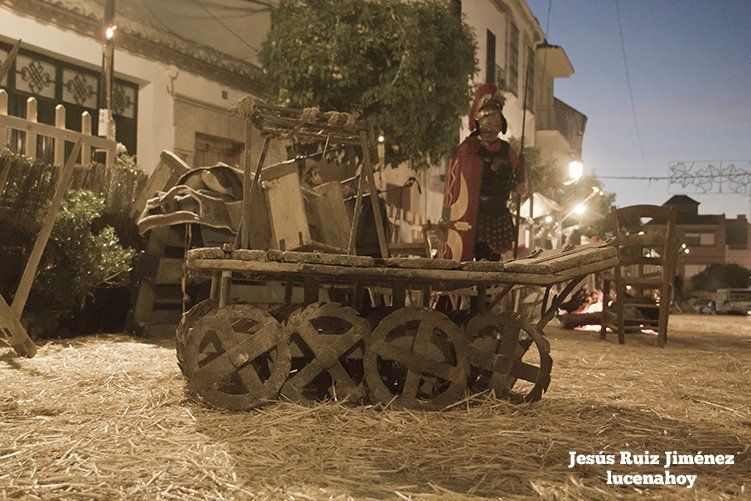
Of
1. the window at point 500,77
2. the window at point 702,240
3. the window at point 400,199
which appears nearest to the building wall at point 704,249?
the window at point 702,240

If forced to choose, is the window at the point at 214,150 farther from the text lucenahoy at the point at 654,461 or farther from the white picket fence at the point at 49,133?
the text lucenahoy at the point at 654,461

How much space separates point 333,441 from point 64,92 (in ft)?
24.4

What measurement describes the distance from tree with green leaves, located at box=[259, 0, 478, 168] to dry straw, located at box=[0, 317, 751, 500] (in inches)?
235

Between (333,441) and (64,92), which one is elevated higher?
(64,92)

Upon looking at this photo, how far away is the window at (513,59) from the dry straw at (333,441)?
19325 millimetres

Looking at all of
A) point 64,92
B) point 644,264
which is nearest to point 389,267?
point 644,264

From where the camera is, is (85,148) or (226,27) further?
(226,27)

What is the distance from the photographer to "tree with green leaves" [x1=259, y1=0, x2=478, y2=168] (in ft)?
30.1

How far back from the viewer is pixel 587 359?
18.5 ft

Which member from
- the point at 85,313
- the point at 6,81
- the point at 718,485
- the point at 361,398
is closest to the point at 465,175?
the point at 361,398

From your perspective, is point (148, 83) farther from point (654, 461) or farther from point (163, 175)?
point (654, 461)

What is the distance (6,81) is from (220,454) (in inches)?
274

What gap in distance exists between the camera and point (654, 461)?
2.47 meters

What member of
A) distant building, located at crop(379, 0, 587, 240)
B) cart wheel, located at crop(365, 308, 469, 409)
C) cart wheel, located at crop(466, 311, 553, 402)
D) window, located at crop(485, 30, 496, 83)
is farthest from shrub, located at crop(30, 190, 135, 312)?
window, located at crop(485, 30, 496, 83)
